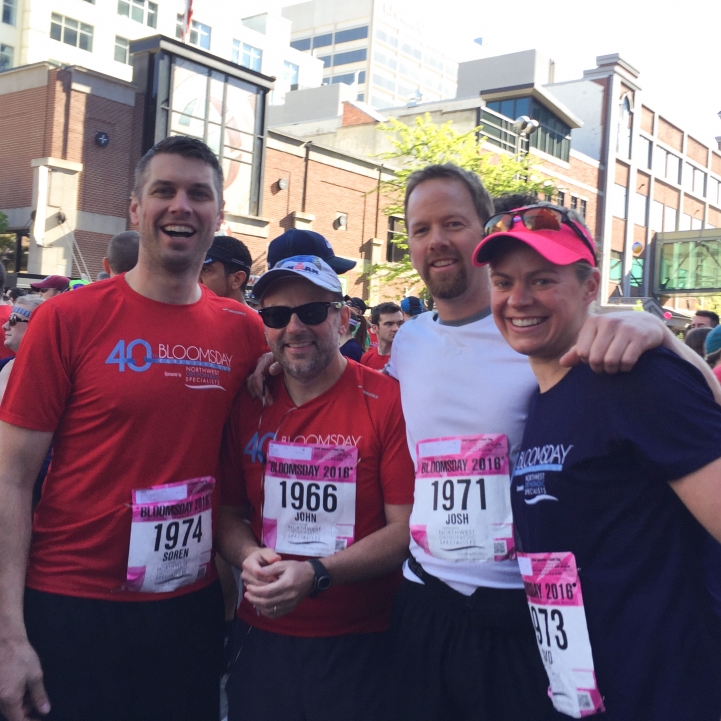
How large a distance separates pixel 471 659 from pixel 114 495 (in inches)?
50.2

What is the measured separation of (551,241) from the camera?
6.92ft

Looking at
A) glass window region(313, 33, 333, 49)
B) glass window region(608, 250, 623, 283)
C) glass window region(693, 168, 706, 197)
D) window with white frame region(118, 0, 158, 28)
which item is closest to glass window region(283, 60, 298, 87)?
glass window region(313, 33, 333, 49)

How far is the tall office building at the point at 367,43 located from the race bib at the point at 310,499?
302 feet

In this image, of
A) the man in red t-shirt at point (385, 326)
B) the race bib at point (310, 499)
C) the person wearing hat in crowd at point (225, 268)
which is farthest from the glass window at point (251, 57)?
the race bib at point (310, 499)

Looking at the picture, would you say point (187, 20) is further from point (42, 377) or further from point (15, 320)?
point (42, 377)

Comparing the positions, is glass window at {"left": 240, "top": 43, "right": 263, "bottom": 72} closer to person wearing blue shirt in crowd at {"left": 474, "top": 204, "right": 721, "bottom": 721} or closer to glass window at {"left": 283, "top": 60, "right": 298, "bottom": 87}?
glass window at {"left": 283, "top": 60, "right": 298, "bottom": 87}

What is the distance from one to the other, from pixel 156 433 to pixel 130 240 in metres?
2.28

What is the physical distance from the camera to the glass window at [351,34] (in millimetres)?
91438

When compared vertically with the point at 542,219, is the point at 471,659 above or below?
below

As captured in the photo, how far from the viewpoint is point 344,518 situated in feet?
8.55

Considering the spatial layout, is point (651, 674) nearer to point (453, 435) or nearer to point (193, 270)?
point (453, 435)

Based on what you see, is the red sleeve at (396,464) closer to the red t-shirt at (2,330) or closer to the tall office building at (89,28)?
the red t-shirt at (2,330)

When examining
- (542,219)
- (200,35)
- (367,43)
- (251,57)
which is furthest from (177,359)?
(367,43)

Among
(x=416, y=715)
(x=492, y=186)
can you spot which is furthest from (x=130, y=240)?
(x=492, y=186)
